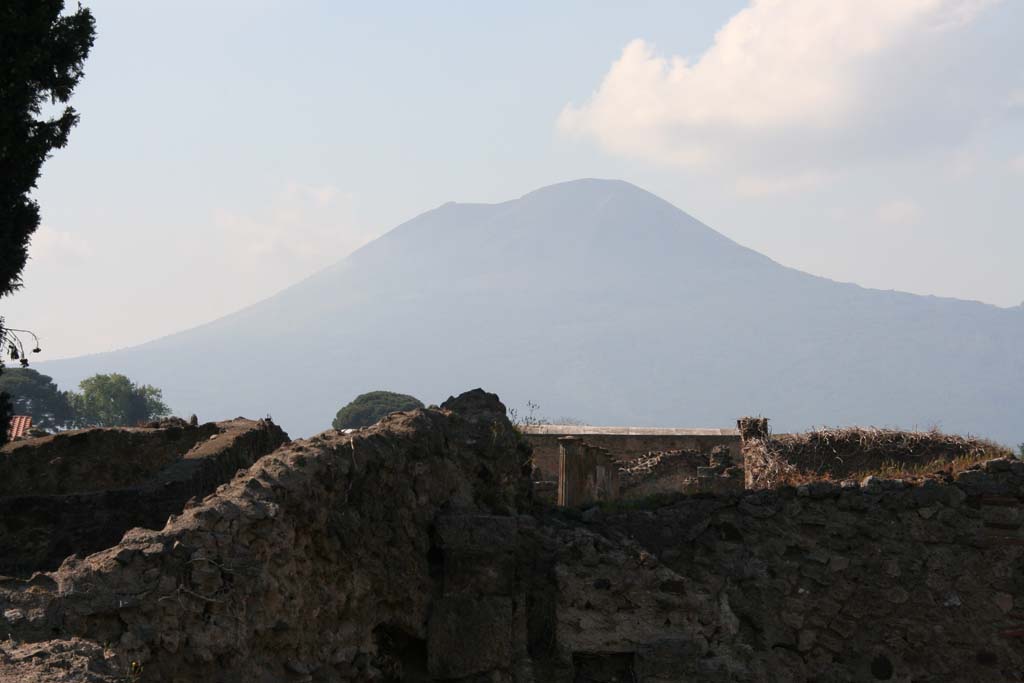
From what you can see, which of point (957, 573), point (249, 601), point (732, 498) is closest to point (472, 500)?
point (732, 498)

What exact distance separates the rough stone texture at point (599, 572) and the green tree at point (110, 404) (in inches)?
2742

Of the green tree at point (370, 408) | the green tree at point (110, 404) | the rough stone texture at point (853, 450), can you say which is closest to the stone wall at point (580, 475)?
the rough stone texture at point (853, 450)

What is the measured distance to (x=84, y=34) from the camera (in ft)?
54.2

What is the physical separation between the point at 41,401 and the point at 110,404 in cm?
382

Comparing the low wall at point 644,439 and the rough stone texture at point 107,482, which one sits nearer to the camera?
the rough stone texture at point 107,482

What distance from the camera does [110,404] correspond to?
257 ft

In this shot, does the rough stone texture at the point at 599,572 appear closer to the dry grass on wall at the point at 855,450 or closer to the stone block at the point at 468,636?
the stone block at the point at 468,636

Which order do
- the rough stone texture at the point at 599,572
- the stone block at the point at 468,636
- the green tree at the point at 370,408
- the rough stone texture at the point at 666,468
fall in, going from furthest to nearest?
the green tree at the point at 370,408 → the rough stone texture at the point at 666,468 → the stone block at the point at 468,636 → the rough stone texture at the point at 599,572

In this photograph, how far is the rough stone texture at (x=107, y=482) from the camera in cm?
962

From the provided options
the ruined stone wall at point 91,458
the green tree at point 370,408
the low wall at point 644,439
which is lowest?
the ruined stone wall at point 91,458

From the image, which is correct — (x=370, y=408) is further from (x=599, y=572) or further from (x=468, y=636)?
(x=468, y=636)

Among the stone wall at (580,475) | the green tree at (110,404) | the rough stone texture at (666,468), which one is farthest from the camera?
the green tree at (110,404)

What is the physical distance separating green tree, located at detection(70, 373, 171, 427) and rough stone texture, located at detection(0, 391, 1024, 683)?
229ft

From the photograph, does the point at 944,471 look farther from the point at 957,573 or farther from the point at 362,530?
the point at 362,530
